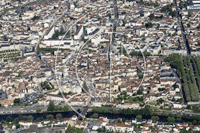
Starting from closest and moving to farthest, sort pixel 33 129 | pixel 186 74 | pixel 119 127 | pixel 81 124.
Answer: pixel 33 129
pixel 119 127
pixel 81 124
pixel 186 74

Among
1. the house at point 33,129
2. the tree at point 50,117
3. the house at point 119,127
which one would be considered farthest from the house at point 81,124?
the house at point 33,129

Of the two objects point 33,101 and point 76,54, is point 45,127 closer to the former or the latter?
point 33,101

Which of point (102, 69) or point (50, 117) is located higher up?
point (102, 69)

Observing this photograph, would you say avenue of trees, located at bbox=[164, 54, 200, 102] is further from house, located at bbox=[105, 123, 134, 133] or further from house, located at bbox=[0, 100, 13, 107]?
house, located at bbox=[0, 100, 13, 107]

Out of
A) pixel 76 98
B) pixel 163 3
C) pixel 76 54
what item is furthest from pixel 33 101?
pixel 163 3

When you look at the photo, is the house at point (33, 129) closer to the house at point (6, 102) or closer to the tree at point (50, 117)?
the tree at point (50, 117)

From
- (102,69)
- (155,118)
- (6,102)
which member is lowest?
(6,102)

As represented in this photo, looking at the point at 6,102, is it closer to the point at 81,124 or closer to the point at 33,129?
the point at 33,129

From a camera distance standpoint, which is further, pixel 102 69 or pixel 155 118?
pixel 102 69

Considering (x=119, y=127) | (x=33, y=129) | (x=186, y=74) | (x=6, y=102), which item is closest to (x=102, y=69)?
(x=186, y=74)

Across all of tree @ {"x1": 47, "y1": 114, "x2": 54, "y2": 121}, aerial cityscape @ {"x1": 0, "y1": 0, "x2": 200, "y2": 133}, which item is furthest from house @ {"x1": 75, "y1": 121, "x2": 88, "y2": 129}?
tree @ {"x1": 47, "y1": 114, "x2": 54, "y2": 121}

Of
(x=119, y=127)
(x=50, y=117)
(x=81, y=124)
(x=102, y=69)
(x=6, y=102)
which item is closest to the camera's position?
(x=119, y=127)
